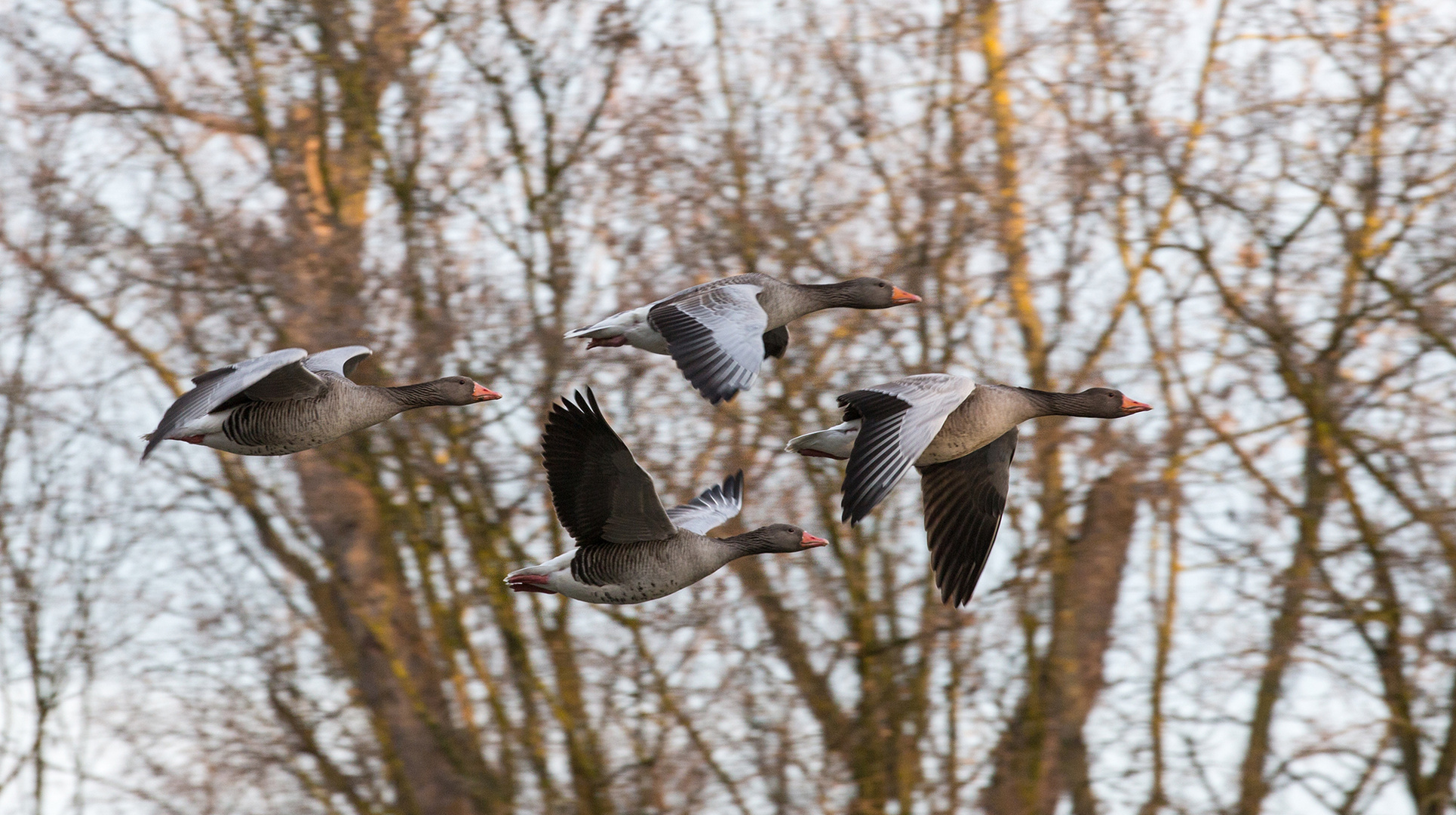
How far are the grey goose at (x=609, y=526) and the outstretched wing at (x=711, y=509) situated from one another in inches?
28.7

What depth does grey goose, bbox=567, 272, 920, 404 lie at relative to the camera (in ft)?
26.1

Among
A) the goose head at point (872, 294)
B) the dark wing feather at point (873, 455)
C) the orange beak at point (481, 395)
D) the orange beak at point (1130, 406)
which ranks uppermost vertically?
the goose head at point (872, 294)

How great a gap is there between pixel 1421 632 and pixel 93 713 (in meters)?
11.6

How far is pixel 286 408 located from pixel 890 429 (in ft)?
10.9

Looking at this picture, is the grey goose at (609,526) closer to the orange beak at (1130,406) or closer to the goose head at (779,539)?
the goose head at (779,539)

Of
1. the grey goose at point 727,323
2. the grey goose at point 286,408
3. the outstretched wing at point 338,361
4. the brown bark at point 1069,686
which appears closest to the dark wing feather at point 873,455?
the grey goose at point 727,323

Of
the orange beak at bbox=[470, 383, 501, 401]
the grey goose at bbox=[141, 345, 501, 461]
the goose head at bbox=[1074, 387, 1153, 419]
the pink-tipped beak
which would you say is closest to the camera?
the grey goose at bbox=[141, 345, 501, 461]

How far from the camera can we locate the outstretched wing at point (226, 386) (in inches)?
315

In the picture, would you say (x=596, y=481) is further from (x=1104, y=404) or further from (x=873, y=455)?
(x=1104, y=404)

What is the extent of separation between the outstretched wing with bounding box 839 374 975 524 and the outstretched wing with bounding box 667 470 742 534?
1.37 m

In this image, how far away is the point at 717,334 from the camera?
27.5ft

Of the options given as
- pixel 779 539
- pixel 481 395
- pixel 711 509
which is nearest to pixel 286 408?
pixel 481 395

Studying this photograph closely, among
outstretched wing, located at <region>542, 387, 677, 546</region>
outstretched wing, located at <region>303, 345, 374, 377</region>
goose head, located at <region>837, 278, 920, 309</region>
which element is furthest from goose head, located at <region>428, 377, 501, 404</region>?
goose head, located at <region>837, 278, 920, 309</region>

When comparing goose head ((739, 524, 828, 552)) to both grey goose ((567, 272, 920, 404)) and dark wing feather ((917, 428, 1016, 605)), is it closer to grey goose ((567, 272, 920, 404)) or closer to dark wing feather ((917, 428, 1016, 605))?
dark wing feather ((917, 428, 1016, 605))
